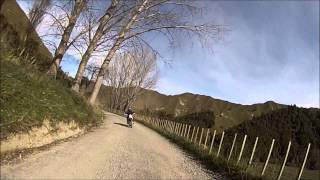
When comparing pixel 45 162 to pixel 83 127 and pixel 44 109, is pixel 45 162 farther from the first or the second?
pixel 83 127

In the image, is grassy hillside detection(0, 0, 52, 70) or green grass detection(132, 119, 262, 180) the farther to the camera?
grassy hillside detection(0, 0, 52, 70)

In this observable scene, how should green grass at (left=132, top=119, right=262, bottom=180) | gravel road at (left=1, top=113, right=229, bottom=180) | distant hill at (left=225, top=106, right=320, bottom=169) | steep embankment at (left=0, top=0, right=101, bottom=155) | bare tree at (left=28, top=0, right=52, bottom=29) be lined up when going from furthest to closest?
1. distant hill at (left=225, top=106, right=320, bottom=169)
2. bare tree at (left=28, top=0, right=52, bottom=29)
3. green grass at (left=132, top=119, right=262, bottom=180)
4. steep embankment at (left=0, top=0, right=101, bottom=155)
5. gravel road at (left=1, top=113, right=229, bottom=180)

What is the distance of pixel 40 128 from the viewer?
10.9 meters

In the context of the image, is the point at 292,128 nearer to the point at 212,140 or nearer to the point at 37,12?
the point at 37,12

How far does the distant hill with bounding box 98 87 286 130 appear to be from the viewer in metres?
98.6


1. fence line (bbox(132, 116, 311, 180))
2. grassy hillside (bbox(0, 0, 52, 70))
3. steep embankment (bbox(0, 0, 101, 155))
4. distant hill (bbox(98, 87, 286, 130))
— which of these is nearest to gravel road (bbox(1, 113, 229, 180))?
steep embankment (bbox(0, 0, 101, 155))

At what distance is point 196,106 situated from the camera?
118 metres

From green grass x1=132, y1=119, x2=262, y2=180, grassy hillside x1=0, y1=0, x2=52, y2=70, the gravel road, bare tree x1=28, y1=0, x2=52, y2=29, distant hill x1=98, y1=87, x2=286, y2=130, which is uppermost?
distant hill x1=98, y1=87, x2=286, y2=130

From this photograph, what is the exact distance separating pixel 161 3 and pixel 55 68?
7.55 meters

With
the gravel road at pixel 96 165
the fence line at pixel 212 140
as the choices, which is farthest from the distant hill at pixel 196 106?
the gravel road at pixel 96 165

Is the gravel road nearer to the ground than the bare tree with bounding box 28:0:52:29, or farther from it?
nearer to the ground

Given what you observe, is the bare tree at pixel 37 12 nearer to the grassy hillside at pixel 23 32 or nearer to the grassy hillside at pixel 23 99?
the grassy hillside at pixel 23 32

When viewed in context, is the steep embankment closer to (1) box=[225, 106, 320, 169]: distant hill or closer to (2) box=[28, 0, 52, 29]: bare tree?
(2) box=[28, 0, 52, 29]: bare tree

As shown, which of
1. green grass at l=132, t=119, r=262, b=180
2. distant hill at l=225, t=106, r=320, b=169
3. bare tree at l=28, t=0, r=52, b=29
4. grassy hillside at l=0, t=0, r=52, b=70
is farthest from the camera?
distant hill at l=225, t=106, r=320, b=169
